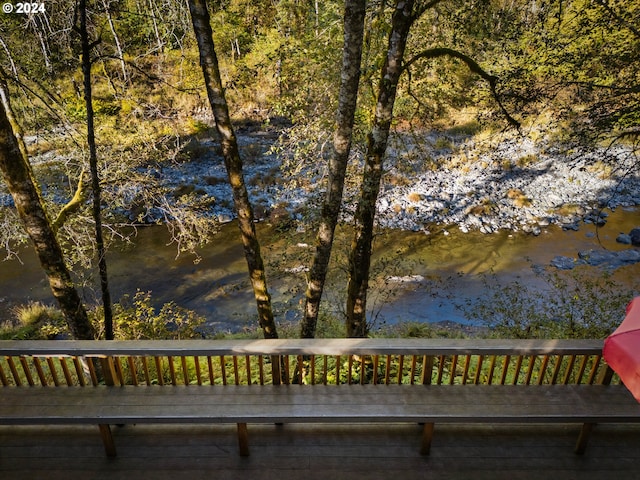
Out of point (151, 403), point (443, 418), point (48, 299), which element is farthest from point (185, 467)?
point (48, 299)

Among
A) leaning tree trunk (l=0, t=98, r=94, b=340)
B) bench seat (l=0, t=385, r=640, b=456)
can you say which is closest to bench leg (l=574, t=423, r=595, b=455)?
bench seat (l=0, t=385, r=640, b=456)

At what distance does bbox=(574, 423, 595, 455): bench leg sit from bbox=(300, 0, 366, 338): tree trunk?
2.99 meters

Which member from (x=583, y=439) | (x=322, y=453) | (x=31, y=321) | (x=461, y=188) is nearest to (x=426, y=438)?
(x=322, y=453)

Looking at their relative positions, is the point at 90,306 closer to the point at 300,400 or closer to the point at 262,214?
the point at 262,214

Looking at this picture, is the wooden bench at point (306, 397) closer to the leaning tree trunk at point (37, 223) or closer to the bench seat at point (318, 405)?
Result: the bench seat at point (318, 405)

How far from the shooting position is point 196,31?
160 inches

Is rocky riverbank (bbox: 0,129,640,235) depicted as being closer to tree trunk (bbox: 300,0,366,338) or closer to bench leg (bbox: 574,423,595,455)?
tree trunk (bbox: 300,0,366,338)

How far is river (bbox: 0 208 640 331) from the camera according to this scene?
1113 cm

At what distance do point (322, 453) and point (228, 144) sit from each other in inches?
126

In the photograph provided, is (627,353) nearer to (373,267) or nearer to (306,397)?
(306,397)

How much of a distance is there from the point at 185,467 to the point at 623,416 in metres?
3.52

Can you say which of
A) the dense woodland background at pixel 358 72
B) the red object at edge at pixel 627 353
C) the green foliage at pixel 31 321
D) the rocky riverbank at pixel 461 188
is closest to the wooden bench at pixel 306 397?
the red object at edge at pixel 627 353

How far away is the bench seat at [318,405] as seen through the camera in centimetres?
323

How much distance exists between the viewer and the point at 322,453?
11.5 feet
